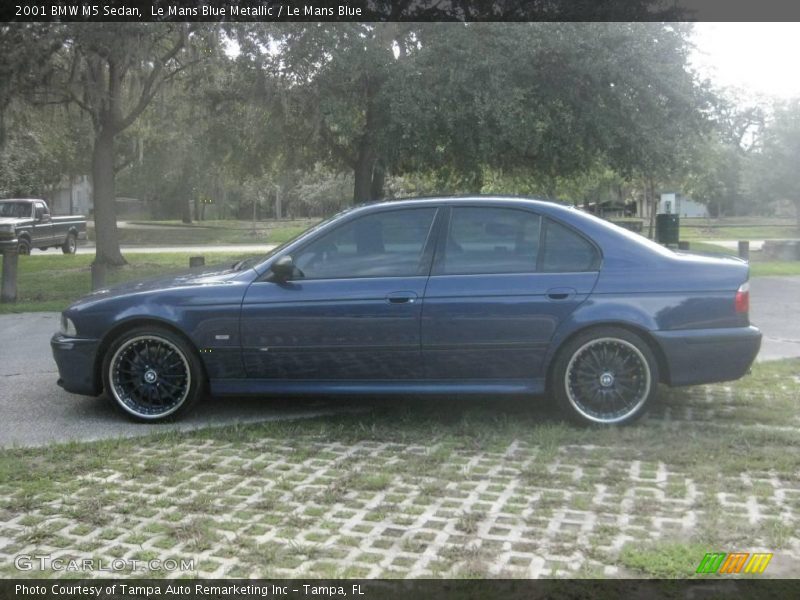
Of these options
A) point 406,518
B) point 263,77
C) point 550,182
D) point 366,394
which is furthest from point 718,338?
point 550,182

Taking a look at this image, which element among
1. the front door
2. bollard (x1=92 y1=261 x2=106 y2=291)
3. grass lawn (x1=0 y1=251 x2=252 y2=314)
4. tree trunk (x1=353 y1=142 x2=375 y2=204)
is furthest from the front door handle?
tree trunk (x1=353 y1=142 x2=375 y2=204)

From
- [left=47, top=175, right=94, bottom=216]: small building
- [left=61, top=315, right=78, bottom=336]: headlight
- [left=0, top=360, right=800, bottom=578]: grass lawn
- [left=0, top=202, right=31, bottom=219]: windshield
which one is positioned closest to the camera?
[left=0, top=360, right=800, bottom=578]: grass lawn

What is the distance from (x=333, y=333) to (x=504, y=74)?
10.9 metres

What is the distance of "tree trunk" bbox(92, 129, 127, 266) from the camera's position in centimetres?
2047

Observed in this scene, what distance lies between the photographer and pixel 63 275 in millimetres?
19156

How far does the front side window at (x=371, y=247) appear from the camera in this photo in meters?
6.33

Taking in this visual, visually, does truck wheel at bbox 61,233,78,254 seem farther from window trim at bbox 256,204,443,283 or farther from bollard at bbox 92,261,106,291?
window trim at bbox 256,204,443,283

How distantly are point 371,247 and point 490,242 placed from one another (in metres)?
0.85

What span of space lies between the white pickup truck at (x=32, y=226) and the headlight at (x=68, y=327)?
813 inches

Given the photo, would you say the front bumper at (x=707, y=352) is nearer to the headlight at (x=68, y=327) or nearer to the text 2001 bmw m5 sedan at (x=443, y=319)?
the text 2001 bmw m5 sedan at (x=443, y=319)

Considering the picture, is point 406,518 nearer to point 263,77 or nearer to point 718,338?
point 718,338

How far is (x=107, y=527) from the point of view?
4348 millimetres

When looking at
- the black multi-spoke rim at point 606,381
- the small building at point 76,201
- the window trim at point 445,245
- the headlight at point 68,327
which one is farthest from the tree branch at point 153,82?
the small building at point 76,201

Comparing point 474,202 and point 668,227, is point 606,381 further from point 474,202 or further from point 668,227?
point 668,227
